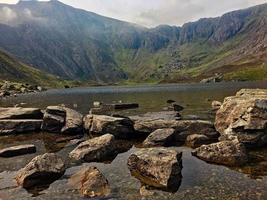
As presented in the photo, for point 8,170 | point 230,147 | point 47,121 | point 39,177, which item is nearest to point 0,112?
point 47,121

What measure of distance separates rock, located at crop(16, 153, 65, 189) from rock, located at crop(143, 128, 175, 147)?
37.8 ft

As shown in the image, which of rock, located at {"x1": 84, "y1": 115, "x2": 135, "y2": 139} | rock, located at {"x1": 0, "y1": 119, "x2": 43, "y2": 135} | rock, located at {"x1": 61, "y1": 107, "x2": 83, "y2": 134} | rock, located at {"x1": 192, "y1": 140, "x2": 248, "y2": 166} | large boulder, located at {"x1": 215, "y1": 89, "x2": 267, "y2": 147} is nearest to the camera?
rock, located at {"x1": 192, "y1": 140, "x2": 248, "y2": 166}

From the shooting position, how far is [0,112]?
160ft

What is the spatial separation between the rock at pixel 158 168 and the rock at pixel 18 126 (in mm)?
23745

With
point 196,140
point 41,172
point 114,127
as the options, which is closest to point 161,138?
point 196,140

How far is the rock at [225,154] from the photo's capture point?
26.6 meters

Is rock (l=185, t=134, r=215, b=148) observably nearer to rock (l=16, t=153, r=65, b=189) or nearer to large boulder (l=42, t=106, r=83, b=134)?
rock (l=16, t=153, r=65, b=189)

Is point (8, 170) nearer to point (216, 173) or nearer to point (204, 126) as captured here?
point (216, 173)

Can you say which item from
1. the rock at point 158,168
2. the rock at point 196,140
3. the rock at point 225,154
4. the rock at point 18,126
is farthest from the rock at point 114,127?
the rock at point 158,168

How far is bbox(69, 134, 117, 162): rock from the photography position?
1141 inches

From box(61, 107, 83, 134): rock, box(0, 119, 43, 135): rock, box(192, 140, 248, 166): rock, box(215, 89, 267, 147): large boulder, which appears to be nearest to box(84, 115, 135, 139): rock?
box(61, 107, 83, 134): rock

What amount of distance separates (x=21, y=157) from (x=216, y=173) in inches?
693

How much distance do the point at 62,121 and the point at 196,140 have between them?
1947 centimetres

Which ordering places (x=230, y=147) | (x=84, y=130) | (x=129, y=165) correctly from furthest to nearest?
(x=84, y=130)
(x=230, y=147)
(x=129, y=165)
